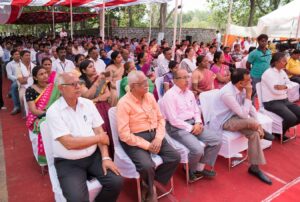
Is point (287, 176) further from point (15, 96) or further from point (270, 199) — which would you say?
point (15, 96)

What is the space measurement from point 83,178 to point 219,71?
3510mm

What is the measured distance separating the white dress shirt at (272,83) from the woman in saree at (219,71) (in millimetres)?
787

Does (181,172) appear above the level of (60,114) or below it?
below

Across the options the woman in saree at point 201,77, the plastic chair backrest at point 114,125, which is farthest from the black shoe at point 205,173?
the woman in saree at point 201,77

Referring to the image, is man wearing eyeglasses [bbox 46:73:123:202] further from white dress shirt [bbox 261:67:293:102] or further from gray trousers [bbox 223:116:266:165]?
white dress shirt [bbox 261:67:293:102]

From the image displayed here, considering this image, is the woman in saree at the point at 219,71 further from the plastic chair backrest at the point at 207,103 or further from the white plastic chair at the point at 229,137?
the plastic chair backrest at the point at 207,103

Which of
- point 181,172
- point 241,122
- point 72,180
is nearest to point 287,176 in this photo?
point 241,122

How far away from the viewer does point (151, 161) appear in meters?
2.60

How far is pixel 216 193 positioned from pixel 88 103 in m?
1.72

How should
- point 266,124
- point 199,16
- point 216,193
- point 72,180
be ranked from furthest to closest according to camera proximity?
1. point 199,16
2. point 266,124
3. point 216,193
4. point 72,180

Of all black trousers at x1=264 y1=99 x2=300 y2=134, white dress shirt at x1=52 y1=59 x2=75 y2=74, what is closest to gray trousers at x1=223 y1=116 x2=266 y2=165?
black trousers at x1=264 y1=99 x2=300 y2=134

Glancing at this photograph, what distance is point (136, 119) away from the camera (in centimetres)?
278

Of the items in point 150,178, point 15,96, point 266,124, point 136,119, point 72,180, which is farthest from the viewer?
point 15,96

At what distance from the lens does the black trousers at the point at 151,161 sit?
254 cm
